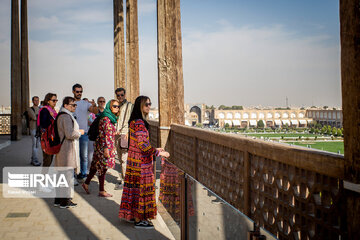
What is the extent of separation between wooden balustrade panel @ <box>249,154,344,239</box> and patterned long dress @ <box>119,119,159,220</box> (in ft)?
3.54

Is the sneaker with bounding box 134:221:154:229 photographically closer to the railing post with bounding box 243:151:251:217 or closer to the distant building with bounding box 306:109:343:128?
the railing post with bounding box 243:151:251:217

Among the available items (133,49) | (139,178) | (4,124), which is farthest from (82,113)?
(4,124)

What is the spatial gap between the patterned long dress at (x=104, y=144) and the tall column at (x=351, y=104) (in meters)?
3.49

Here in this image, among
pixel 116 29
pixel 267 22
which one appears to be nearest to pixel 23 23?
pixel 116 29

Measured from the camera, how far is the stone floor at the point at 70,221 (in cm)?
362

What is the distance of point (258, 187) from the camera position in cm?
318

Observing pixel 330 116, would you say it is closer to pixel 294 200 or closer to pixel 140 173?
pixel 140 173

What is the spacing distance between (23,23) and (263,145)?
14947 mm

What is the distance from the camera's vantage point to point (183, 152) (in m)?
5.82

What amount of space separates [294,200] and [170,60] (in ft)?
13.0

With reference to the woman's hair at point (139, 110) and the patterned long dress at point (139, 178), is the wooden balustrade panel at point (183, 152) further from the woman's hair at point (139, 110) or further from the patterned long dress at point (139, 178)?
the woman's hair at point (139, 110)

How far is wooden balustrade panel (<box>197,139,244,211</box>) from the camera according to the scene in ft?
12.1

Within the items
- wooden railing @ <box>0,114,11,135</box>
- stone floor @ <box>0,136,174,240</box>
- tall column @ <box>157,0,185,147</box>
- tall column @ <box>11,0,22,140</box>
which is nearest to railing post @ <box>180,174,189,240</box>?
stone floor @ <box>0,136,174,240</box>

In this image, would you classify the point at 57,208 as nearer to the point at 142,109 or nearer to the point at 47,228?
the point at 47,228
